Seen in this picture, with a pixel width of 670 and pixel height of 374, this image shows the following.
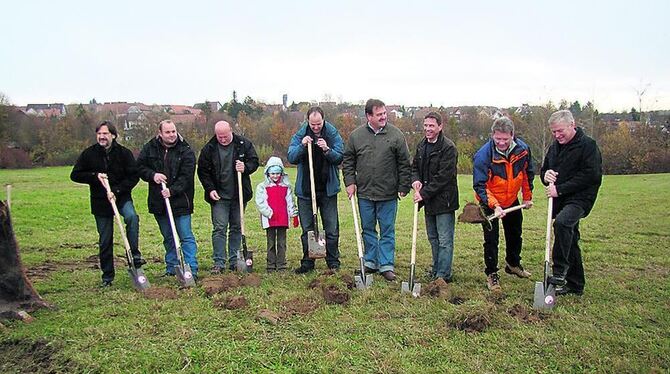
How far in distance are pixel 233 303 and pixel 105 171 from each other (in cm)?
281

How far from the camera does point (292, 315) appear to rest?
598 centimetres

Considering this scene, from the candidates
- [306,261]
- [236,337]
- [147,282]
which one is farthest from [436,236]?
[147,282]

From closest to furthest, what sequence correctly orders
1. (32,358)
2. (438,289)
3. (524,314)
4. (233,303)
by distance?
(32,358)
(524,314)
(233,303)
(438,289)

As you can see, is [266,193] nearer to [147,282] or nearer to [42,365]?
[147,282]

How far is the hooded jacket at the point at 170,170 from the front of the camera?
7.84 meters

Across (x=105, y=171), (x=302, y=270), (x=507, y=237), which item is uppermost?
(x=105, y=171)

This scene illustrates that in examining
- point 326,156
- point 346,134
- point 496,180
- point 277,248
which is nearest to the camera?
point 496,180

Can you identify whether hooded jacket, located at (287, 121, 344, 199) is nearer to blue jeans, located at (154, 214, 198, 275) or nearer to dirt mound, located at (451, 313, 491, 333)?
blue jeans, located at (154, 214, 198, 275)

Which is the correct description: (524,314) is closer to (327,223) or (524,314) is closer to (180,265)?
(327,223)

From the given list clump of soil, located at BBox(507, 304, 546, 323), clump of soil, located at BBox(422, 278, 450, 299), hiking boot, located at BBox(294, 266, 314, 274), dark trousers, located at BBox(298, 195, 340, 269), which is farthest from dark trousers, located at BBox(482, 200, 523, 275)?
hiking boot, located at BBox(294, 266, 314, 274)

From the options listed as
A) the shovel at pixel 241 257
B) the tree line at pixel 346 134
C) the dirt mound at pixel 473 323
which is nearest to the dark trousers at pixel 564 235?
the dirt mound at pixel 473 323

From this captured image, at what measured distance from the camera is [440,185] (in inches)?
287

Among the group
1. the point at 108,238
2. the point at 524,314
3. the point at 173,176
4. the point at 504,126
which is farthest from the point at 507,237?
the point at 108,238

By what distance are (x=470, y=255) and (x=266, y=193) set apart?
3693mm
